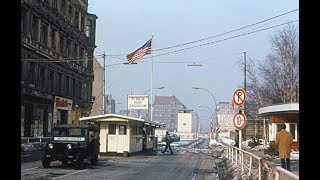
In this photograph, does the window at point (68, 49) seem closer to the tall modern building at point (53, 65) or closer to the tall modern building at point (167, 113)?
the tall modern building at point (53, 65)

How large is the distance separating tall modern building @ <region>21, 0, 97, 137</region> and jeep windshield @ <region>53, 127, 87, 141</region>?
37.4 ft

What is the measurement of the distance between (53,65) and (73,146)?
2027cm

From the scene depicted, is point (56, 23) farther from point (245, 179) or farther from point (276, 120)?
point (245, 179)

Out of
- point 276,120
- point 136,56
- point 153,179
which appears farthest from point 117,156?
point 153,179

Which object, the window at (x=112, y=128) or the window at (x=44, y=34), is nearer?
the window at (x=112, y=128)

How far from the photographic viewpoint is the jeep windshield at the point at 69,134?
21234 millimetres

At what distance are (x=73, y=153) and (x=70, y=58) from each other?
26.0 m

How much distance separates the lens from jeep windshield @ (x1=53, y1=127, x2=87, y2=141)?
2123 centimetres

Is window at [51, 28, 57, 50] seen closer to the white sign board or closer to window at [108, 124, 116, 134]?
the white sign board

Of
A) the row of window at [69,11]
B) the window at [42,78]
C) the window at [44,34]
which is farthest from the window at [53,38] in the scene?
the window at [42,78]

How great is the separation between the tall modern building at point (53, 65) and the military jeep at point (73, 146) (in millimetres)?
11626
